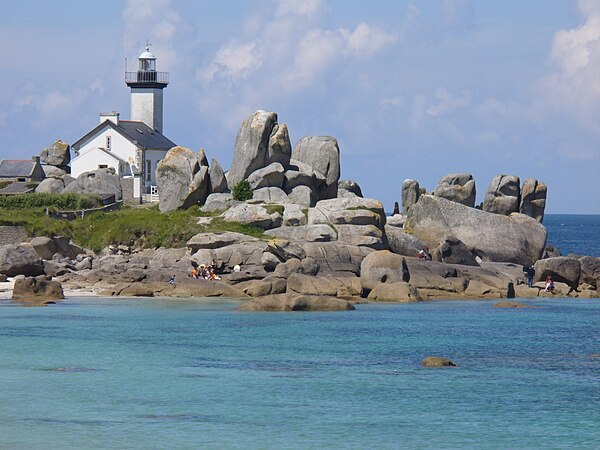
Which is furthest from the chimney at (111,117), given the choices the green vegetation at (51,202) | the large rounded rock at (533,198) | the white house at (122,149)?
the large rounded rock at (533,198)

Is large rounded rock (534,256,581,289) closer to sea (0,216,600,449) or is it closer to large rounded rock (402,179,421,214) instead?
sea (0,216,600,449)

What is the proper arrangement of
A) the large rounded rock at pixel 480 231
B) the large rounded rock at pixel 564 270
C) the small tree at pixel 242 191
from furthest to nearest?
the small tree at pixel 242 191 → the large rounded rock at pixel 480 231 → the large rounded rock at pixel 564 270

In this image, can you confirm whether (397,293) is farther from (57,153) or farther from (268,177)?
(57,153)

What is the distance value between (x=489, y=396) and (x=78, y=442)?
1125 centimetres

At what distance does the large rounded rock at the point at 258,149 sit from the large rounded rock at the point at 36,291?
21322 mm

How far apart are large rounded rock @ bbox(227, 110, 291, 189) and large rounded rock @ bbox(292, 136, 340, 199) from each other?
10.1 feet

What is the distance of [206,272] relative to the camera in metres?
55.1

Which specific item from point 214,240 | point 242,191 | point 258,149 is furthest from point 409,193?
point 214,240

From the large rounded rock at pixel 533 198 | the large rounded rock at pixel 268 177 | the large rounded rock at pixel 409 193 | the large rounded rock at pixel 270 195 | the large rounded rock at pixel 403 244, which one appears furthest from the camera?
the large rounded rock at pixel 409 193

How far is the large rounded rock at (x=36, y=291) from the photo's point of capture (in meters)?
49.8

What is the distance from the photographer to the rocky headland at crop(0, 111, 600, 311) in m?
Answer: 51.9

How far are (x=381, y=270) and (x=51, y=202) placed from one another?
99.1 ft

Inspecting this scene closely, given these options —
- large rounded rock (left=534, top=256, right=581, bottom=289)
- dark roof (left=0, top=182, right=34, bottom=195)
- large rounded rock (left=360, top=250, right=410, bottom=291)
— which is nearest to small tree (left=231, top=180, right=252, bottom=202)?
large rounded rock (left=360, top=250, right=410, bottom=291)

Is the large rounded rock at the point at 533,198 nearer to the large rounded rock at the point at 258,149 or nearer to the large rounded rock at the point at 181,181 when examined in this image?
the large rounded rock at the point at 258,149
